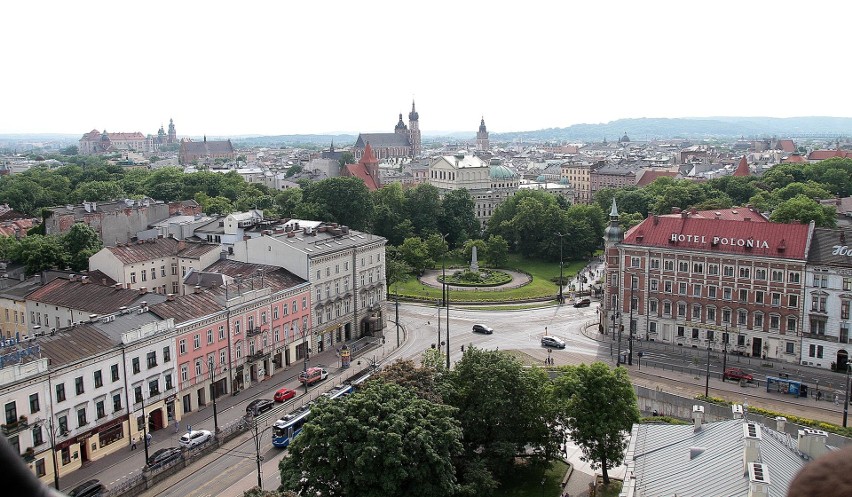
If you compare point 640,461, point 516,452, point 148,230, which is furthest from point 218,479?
point 148,230

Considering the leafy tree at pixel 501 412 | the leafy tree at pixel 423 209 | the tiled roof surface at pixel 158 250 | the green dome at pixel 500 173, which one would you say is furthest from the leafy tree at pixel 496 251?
the leafy tree at pixel 501 412

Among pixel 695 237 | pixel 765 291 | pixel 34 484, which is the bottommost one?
pixel 765 291

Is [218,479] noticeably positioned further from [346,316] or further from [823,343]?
[823,343]

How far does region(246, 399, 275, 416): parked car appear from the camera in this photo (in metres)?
53.0

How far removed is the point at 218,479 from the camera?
43750mm

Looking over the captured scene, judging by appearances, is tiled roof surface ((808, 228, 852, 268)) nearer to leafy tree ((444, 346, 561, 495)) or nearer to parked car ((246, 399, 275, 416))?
leafy tree ((444, 346, 561, 495))

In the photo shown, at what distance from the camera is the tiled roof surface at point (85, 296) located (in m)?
59.8

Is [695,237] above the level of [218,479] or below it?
above

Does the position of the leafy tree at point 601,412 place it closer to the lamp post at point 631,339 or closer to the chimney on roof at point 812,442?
the chimney on roof at point 812,442

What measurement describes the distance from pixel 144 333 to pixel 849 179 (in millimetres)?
142578

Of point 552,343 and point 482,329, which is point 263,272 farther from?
point 552,343

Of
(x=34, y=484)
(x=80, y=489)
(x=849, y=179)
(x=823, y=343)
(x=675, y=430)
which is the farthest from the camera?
(x=849, y=179)

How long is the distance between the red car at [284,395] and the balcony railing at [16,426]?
1820 centimetres

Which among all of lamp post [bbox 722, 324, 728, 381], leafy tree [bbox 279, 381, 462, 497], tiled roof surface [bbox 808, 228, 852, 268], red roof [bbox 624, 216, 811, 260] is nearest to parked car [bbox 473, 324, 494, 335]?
red roof [bbox 624, 216, 811, 260]
